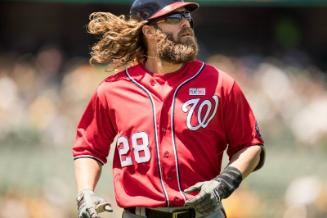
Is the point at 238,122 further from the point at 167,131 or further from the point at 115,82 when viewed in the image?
the point at 115,82

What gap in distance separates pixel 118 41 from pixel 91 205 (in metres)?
0.87

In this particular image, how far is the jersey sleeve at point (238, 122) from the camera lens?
4195 millimetres

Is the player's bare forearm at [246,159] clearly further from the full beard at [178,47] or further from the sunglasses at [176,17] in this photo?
the sunglasses at [176,17]

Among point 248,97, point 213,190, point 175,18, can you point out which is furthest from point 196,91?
point 248,97

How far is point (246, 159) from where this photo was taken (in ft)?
13.8

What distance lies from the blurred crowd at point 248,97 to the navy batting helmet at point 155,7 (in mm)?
5133

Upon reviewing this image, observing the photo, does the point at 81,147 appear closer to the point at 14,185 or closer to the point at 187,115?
the point at 187,115

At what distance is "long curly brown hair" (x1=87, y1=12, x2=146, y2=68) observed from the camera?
446 cm

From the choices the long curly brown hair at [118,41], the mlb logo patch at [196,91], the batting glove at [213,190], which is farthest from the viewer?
the long curly brown hair at [118,41]

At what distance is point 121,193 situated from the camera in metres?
4.26

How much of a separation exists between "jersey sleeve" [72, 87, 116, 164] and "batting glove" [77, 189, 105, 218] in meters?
0.23

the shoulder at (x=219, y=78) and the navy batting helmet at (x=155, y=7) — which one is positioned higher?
the navy batting helmet at (x=155, y=7)

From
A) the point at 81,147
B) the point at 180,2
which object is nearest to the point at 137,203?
the point at 81,147

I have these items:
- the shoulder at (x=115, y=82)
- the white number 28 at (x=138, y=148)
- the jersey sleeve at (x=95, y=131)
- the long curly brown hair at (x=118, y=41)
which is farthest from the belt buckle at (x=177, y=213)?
the long curly brown hair at (x=118, y=41)
